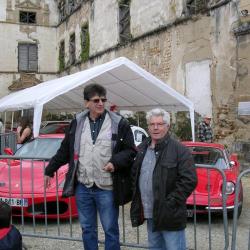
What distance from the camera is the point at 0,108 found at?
53.1ft

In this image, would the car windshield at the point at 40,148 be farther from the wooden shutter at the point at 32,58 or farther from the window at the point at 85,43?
the wooden shutter at the point at 32,58

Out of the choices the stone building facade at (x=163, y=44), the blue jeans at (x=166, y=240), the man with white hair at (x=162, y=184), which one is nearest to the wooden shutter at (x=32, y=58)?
the stone building facade at (x=163, y=44)

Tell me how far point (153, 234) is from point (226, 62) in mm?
10665

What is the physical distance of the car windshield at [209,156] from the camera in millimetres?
7781

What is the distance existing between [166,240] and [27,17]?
29.1 meters

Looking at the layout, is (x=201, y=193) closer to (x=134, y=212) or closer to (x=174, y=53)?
(x=134, y=212)

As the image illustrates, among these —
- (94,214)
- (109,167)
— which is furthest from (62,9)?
(109,167)

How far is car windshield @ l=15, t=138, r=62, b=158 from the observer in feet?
26.9

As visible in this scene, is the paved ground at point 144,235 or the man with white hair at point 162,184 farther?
the paved ground at point 144,235

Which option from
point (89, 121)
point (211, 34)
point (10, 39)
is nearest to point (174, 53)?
point (211, 34)

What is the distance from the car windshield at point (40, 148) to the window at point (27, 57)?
22.6 metres

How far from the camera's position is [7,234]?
10.1ft

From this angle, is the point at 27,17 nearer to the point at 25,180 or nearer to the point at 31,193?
the point at 25,180

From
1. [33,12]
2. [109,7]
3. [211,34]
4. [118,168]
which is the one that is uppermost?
[33,12]
